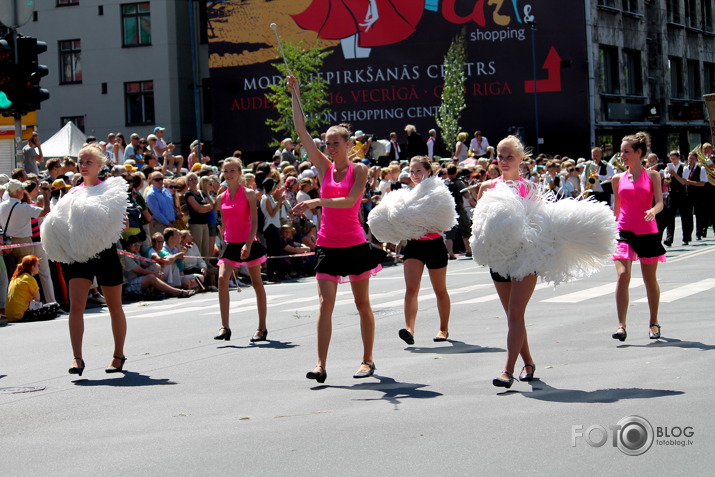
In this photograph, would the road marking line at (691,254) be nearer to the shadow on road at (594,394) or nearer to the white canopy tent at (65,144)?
the shadow on road at (594,394)

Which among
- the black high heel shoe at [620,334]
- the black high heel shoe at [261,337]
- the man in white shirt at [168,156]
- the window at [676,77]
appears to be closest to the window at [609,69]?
the window at [676,77]

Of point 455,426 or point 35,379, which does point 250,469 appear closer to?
point 455,426

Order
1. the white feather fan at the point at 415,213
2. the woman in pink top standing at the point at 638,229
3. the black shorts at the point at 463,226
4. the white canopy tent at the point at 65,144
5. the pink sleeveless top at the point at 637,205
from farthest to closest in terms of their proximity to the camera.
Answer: the white canopy tent at the point at 65,144 < the black shorts at the point at 463,226 < the white feather fan at the point at 415,213 < the pink sleeveless top at the point at 637,205 < the woman in pink top standing at the point at 638,229

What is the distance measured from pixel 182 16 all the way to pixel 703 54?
2827cm

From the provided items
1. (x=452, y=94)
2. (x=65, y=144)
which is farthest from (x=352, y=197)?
(x=452, y=94)

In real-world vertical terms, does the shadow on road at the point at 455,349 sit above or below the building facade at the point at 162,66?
below

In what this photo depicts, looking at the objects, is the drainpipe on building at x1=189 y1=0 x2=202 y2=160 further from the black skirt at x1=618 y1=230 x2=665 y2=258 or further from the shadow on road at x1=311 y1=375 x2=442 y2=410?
the shadow on road at x1=311 y1=375 x2=442 y2=410

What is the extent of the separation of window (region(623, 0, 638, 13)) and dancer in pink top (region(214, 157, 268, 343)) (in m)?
42.6

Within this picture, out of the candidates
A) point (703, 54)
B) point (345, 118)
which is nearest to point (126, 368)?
point (345, 118)

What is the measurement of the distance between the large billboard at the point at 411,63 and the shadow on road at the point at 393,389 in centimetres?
3700

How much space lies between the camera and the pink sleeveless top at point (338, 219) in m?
9.00

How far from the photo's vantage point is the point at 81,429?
297 inches

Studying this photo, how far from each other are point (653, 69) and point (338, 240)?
157 feet

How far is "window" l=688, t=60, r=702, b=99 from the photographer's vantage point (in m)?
58.8
